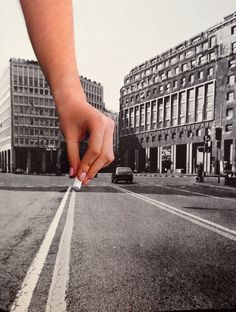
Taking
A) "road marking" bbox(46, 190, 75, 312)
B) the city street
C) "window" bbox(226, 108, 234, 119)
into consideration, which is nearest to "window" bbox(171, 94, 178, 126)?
"window" bbox(226, 108, 234, 119)

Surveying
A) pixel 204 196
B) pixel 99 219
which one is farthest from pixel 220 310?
pixel 204 196

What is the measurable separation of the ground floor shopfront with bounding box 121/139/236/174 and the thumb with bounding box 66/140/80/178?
74cm

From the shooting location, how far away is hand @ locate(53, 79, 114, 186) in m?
0.70

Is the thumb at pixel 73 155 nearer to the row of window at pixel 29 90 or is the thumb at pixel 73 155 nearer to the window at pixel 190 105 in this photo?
the row of window at pixel 29 90

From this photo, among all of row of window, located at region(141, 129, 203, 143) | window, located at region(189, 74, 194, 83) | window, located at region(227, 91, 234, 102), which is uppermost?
window, located at region(189, 74, 194, 83)

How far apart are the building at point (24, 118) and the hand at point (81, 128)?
1.02ft

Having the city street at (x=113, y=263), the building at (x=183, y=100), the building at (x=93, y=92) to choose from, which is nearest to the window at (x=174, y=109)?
the building at (x=183, y=100)

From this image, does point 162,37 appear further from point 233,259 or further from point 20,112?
point 233,259

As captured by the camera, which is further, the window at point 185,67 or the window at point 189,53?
the window at point 185,67

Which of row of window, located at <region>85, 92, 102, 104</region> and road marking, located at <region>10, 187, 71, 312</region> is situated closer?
row of window, located at <region>85, 92, 102, 104</region>

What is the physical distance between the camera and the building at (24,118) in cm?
110

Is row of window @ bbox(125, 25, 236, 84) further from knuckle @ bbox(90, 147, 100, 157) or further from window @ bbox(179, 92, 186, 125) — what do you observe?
knuckle @ bbox(90, 147, 100, 157)

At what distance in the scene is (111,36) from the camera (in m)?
1.14

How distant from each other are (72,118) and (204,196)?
22.1 ft
